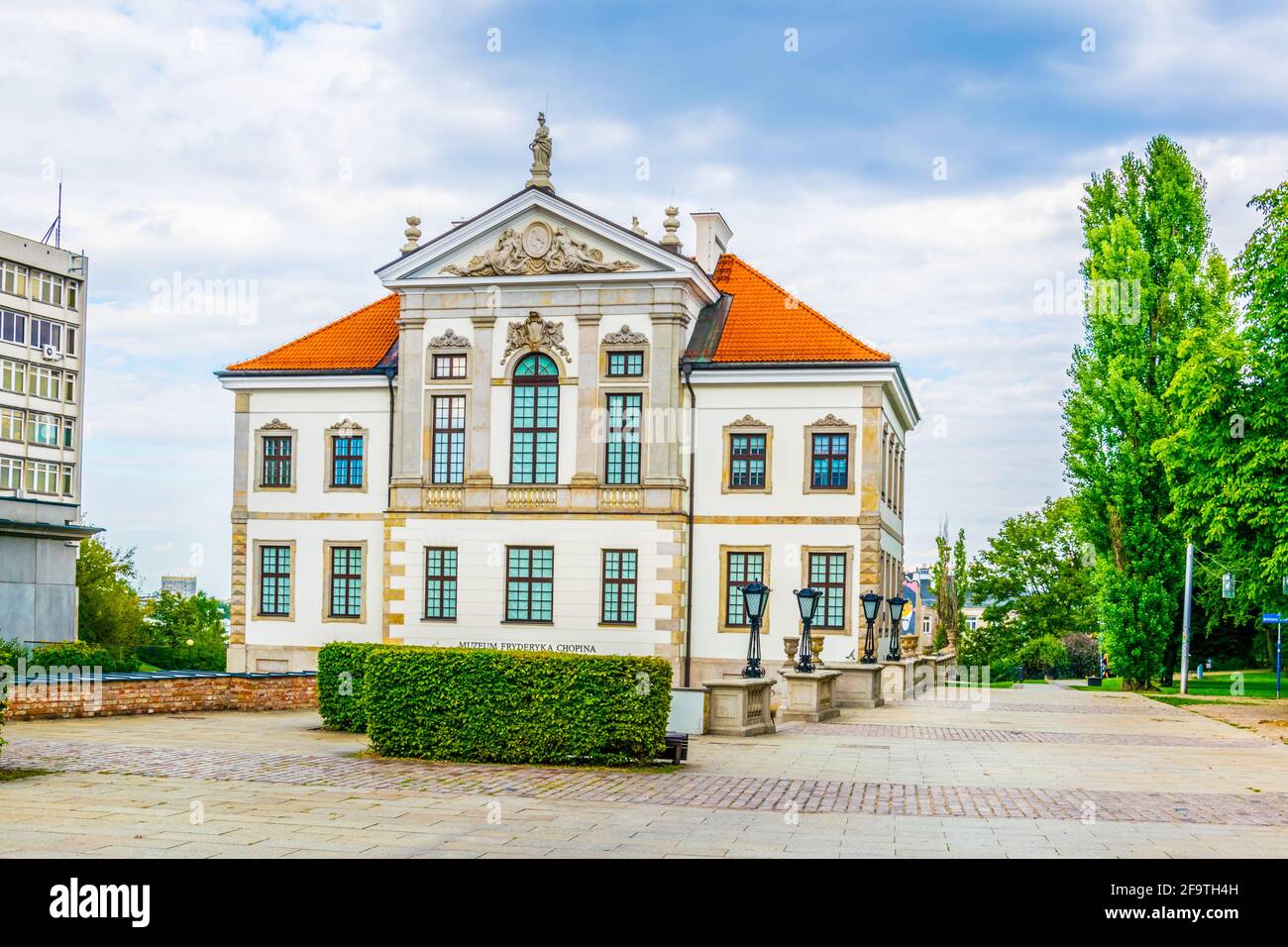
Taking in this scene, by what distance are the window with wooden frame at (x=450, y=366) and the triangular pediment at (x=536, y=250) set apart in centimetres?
238

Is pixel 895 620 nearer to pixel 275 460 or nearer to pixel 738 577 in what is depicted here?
pixel 738 577

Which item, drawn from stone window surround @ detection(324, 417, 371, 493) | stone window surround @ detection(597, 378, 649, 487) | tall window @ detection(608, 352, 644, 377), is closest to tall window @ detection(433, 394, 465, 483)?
stone window surround @ detection(324, 417, 371, 493)

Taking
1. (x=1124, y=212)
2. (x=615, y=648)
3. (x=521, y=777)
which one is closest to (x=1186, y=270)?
(x=1124, y=212)

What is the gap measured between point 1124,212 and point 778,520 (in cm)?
1778

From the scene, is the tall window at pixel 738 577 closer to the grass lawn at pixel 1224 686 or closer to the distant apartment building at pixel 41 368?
the grass lawn at pixel 1224 686

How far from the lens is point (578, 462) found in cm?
4328

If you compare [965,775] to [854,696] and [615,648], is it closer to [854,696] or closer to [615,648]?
[854,696]

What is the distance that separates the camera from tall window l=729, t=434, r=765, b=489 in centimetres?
4275

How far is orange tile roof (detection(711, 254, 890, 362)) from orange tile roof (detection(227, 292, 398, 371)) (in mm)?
11440

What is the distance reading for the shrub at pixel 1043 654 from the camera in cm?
7875

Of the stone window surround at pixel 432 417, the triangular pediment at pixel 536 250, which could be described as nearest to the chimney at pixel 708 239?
the triangular pediment at pixel 536 250

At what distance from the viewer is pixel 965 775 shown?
1889 cm

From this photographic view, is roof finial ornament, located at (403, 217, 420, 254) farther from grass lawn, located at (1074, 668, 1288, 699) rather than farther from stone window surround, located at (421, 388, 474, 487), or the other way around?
grass lawn, located at (1074, 668, 1288, 699)

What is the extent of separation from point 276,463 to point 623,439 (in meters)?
11.8
